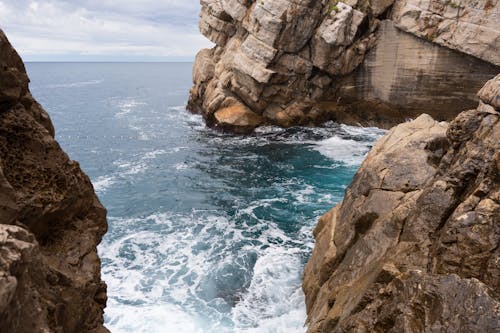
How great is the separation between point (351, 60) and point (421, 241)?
1275 inches

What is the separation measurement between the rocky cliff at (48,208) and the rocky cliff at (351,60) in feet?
103

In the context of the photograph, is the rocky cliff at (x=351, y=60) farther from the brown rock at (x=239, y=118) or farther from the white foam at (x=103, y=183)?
the white foam at (x=103, y=183)

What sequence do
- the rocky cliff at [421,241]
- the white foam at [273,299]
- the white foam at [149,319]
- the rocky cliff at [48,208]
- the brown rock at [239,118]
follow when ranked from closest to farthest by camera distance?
the rocky cliff at [48,208]
the rocky cliff at [421,241]
the white foam at [273,299]
the white foam at [149,319]
the brown rock at [239,118]

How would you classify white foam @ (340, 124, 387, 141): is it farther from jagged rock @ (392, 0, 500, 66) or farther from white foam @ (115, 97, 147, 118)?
white foam @ (115, 97, 147, 118)

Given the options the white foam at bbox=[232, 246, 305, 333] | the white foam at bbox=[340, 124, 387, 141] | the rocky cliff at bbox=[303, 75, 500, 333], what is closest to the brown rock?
the white foam at bbox=[340, 124, 387, 141]

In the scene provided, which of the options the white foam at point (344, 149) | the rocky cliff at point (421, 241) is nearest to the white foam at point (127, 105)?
the white foam at point (344, 149)

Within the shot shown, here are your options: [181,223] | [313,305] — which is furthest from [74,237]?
[181,223]

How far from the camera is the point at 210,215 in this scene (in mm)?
24734

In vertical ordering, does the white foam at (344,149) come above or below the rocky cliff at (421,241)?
below

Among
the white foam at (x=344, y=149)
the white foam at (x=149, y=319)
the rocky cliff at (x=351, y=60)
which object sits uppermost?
the rocky cliff at (x=351, y=60)

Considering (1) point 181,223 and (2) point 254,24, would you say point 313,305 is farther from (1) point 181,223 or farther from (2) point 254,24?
(2) point 254,24

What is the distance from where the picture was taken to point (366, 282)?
9.84 meters

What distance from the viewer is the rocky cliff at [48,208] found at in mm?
6484

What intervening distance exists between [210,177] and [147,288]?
14794 mm
